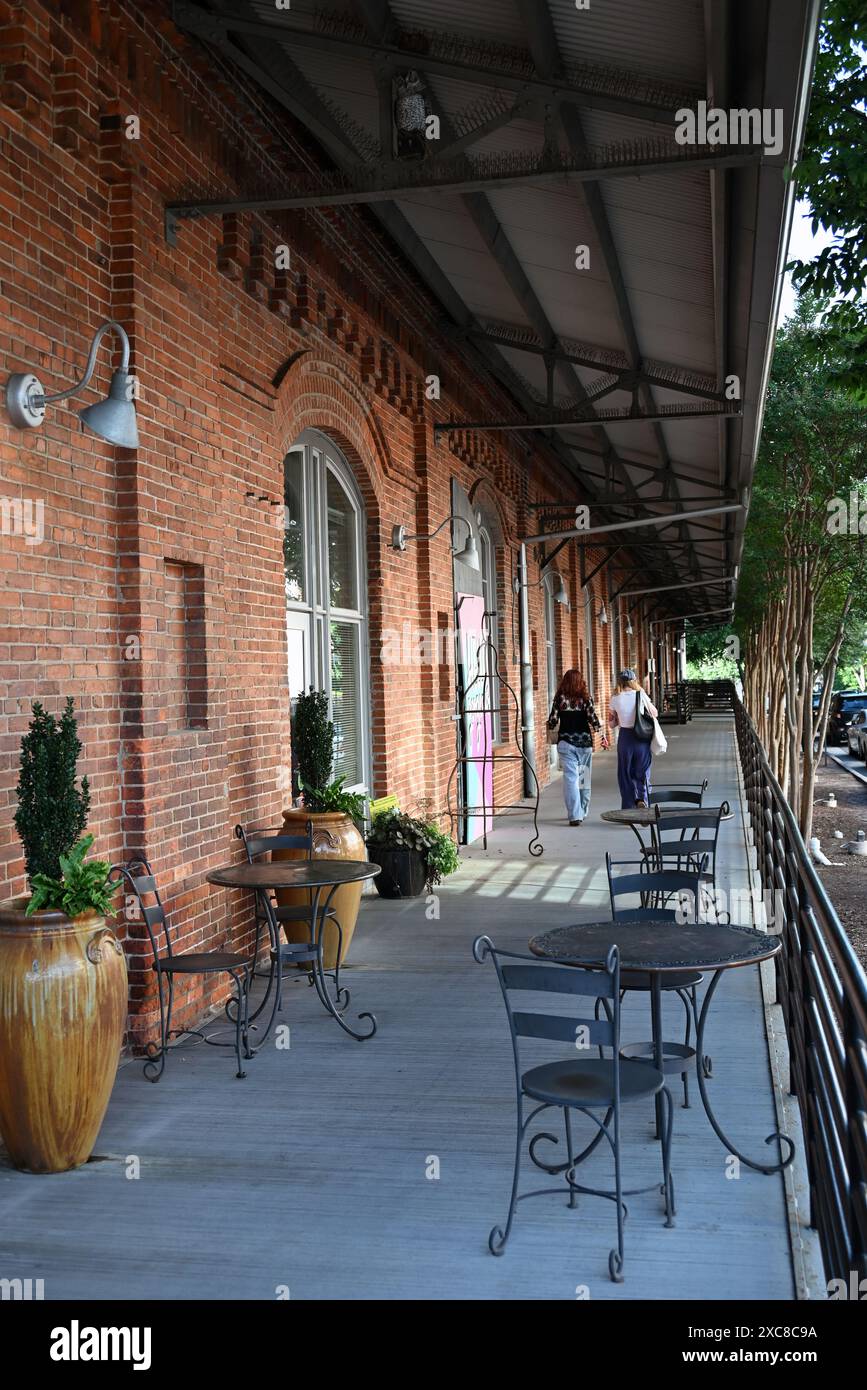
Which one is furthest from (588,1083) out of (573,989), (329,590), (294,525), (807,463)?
(807,463)

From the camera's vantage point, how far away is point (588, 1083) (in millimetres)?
3646

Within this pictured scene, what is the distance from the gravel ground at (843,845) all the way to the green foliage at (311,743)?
4972 millimetres

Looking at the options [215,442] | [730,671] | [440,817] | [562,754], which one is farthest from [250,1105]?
[730,671]

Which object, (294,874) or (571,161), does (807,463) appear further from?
(294,874)

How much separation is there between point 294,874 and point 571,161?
3.55m

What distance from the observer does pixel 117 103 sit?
5.37m

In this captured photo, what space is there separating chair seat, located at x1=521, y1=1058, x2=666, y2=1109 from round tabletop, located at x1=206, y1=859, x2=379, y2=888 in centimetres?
200

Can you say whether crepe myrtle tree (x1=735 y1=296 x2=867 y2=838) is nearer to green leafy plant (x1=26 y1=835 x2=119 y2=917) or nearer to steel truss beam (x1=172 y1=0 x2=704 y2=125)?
steel truss beam (x1=172 y1=0 x2=704 y2=125)

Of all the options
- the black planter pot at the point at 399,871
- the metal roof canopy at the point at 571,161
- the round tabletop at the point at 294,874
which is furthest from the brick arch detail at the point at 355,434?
the round tabletop at the point at 294,874

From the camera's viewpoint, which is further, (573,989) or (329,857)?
(329,857)

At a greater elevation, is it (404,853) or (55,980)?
(55,980)

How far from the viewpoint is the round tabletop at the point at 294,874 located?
5586mm

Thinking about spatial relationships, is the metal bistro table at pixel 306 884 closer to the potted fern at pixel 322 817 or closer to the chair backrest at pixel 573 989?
the potted fern at pixel 322 817

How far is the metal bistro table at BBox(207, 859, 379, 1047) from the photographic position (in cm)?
561
